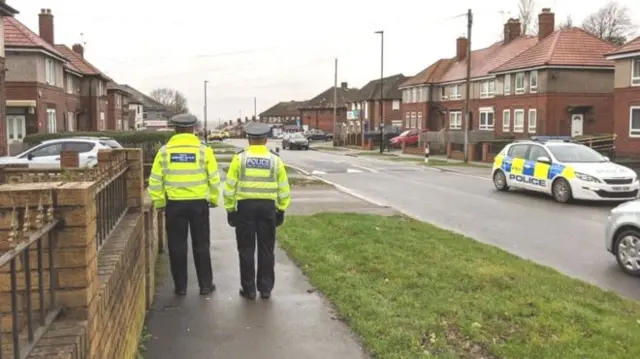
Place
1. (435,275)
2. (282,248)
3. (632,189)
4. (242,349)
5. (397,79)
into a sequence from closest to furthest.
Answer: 1. (242,349)
2. (435,275)
3. (282,248)
4. (632,189)
5. (397,79)

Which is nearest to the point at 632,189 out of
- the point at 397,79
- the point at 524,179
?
the point at 524,179

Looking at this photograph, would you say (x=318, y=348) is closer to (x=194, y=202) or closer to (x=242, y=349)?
(x=242, y=349)

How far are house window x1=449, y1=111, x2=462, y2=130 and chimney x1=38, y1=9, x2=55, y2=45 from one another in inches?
1436

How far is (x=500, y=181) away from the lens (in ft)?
63.5

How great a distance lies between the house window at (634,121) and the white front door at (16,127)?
32.7 m

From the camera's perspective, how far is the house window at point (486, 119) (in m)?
55.9

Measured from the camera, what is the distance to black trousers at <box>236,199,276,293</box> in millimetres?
6395

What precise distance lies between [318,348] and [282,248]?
407 cm

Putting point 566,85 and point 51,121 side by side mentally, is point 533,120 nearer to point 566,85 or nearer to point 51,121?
point 566,85

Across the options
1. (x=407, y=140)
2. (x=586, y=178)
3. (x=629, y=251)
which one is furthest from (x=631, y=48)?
(x=629, y=251)

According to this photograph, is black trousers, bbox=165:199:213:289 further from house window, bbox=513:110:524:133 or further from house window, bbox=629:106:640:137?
house window, bbox=513:110:524:133

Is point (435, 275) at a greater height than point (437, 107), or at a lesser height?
lesser

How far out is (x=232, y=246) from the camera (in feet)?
30.3

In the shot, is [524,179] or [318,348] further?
[524,179]
